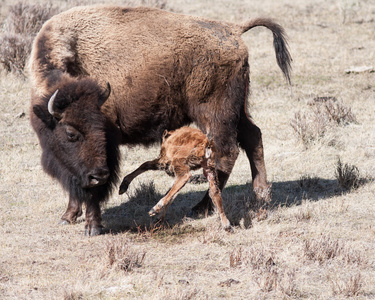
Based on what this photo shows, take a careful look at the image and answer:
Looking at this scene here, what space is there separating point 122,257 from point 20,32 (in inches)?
422

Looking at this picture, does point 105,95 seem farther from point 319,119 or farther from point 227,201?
point 319,119

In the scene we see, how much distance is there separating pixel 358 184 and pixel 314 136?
1881 mm

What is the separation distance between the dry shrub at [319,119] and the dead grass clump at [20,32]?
20.7 feet

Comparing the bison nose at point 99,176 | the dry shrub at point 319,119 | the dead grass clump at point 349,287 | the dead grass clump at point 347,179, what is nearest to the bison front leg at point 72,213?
the bison nose at point 99,176

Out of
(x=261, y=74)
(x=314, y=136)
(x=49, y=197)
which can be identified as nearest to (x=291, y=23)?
(x=261, y=74)

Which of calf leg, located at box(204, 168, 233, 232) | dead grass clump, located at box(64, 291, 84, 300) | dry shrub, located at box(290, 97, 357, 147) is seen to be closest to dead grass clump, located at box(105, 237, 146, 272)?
dead grass clump, located at box(64, 291, 84, 300)

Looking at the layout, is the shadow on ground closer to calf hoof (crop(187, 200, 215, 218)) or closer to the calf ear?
calf hoof (crop(187, 200, 215, 218))

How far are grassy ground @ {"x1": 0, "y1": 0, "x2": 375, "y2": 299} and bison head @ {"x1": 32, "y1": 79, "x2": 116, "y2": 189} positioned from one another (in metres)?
0.70

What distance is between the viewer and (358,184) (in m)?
7.11

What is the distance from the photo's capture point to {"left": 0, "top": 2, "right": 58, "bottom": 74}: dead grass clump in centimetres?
1214

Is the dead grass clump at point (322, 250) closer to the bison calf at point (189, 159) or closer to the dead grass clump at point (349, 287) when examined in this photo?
the dead grass clump at point (349, 287)

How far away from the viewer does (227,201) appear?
21.3 ft

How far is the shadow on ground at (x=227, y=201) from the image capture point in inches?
244

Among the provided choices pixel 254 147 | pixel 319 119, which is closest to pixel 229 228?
pixel 254 147
